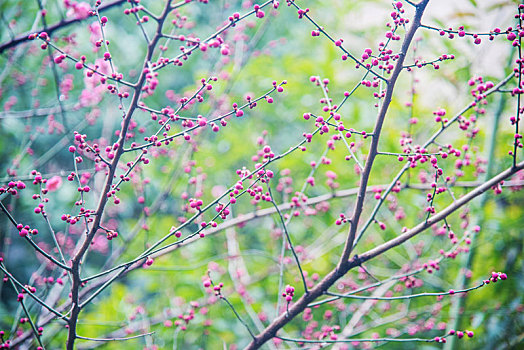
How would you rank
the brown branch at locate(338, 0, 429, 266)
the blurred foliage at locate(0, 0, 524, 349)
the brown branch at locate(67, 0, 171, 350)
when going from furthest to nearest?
the blurred foliage at locate(0, 0, 524, 349) < the brown branch at locate(338, 0, 429, 266) < the brown branch at locate(67, 0, 171, 350)

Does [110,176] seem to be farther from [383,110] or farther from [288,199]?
[288,199]

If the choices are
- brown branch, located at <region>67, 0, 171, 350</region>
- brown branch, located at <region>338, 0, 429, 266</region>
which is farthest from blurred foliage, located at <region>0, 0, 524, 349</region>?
brown branch, located at <region>67, 0, 171, 350</region>

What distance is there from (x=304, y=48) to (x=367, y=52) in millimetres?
3884

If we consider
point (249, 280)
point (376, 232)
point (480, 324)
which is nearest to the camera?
point (480, 324)

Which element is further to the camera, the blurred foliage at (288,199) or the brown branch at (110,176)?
the blurred foliage at (288,199)

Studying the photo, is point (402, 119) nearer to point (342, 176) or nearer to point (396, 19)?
point (342, 176)

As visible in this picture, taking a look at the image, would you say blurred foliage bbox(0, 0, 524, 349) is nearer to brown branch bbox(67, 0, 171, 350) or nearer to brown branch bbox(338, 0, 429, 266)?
brown branch bbox(338, 0, 429, 266)

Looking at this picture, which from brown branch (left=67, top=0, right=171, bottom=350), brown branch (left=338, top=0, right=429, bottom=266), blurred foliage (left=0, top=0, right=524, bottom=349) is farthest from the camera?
blurred foliage (left=0, top=0, right=524, bottom=349)

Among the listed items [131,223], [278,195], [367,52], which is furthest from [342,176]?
[131,223]

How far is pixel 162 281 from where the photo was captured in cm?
369

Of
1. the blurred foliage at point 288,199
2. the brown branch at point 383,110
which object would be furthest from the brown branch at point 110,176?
the blurred foliage at point 288,199

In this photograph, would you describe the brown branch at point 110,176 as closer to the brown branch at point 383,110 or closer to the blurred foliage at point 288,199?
the brown branch at point 383,110

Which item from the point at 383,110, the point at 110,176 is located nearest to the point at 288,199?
the point at 383,110

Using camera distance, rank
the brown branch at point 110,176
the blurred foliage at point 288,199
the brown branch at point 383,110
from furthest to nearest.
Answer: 1. the blurred foliage at point 288,199
2. the brown branch at point 383,110
3. the brown branch at point 110,176
